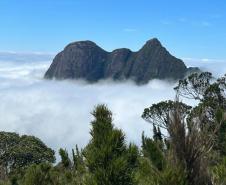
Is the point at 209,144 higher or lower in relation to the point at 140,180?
higher

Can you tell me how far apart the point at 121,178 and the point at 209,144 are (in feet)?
8.71

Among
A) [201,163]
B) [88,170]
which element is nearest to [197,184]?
[201,163]

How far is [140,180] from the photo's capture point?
427 inches

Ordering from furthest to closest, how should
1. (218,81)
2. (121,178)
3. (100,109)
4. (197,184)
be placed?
1. (218,81)
2. (100,109)
3. (121,178)
4. (197,184)

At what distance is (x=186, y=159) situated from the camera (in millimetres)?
8570

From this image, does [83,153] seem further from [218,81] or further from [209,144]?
[218,81]

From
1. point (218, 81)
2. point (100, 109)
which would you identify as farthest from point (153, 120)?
point (100, 109)

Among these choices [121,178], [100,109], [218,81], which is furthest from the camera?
[218,81]

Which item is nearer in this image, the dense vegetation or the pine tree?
the dense vegetation

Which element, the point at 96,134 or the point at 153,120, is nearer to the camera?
the point at 96,134

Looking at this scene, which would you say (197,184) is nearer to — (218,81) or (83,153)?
(83,153)

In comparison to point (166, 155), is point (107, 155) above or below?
below

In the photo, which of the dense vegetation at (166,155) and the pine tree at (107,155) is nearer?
the dense vegetation at (166,155)

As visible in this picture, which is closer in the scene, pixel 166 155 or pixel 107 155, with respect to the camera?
pixel 166 155
